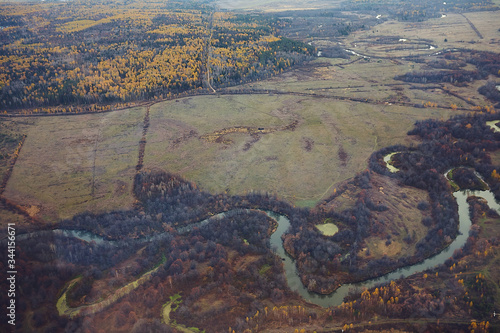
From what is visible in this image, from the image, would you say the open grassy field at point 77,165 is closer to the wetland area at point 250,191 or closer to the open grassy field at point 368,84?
the wetland area at point 250,191

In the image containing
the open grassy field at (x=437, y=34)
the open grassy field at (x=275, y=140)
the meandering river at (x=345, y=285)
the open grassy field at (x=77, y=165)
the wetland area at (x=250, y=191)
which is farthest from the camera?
the open grassy field at (x=437, y=34)

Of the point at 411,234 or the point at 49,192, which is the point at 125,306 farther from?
the point at 411,234

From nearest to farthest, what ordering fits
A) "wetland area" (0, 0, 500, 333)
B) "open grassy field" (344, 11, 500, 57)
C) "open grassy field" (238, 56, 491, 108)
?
"wetland area" (0, 0, 500, 333) → "open grassy field" (238, 56, 491, 108) → "open grassy field" (344, 11, 500, 57)

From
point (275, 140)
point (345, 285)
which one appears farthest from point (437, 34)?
point (345, 285)

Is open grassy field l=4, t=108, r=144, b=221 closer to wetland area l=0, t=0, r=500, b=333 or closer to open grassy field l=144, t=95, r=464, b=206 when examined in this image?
wetland area l=0, t=0, r=500, b=333

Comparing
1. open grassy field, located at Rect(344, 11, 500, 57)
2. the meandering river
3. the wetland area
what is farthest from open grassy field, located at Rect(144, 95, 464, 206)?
open grassy field, located at Rect(344, 11, 500, 57)

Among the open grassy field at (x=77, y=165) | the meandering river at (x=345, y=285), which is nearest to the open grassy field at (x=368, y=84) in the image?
the meandering river at (x=345, y=285)

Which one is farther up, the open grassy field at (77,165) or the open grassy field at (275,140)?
the open grassy field at (275,140)

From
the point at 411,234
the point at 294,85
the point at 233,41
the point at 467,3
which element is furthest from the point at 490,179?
the point at 467,3

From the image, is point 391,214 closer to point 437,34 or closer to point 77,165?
point 77,165

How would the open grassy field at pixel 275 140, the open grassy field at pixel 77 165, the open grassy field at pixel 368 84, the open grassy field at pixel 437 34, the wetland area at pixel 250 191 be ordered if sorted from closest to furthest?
the wetland area at pixel 250 191 < the open grassy field at pixel 77 165 < the open grassy field at pixel 275 140 < the open grassy field at pixel 368 84 < the open grassy field at pixel 437 34
